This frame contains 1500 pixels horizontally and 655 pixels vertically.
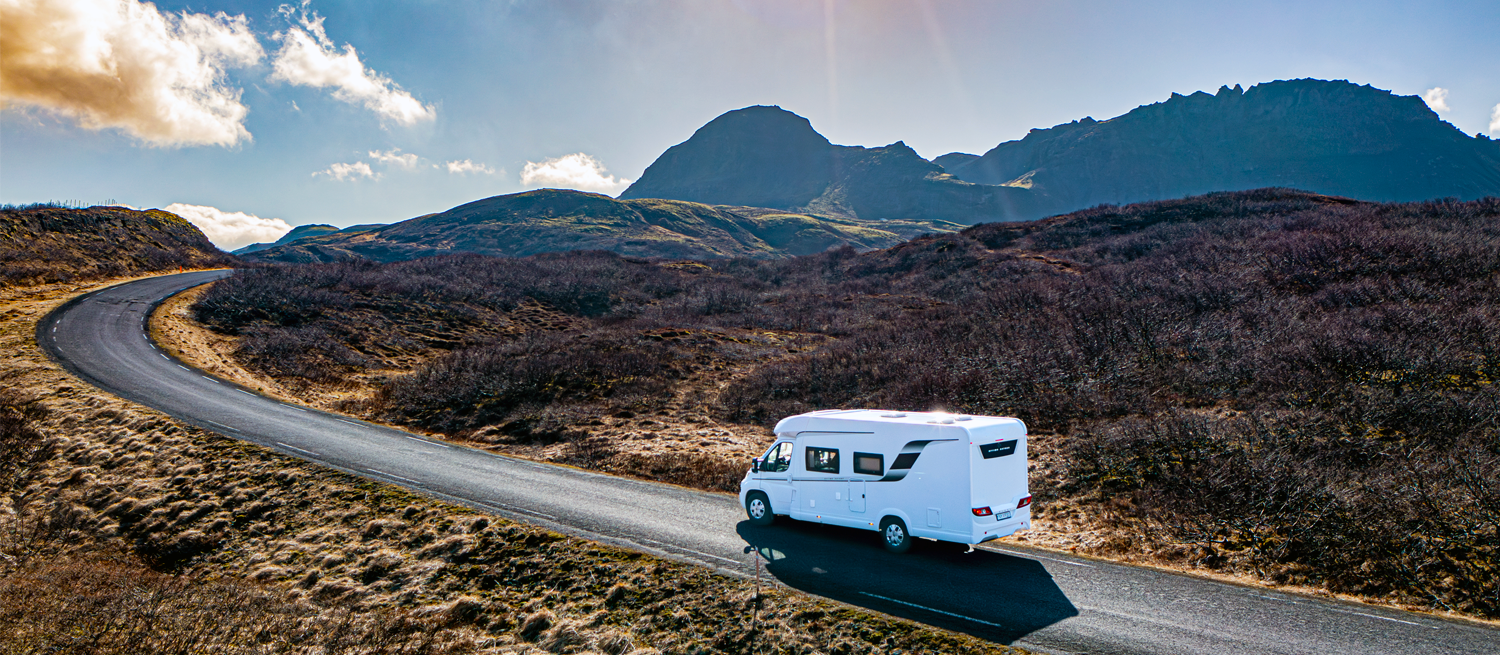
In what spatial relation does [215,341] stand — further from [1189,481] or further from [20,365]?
[1189,481]

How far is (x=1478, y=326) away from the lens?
17766 millimetres

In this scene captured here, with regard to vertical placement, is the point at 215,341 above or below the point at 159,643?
above

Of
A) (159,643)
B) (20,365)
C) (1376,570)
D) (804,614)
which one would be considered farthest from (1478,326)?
(20,365)

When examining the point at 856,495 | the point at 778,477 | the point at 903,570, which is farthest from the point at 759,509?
the point at 903,570

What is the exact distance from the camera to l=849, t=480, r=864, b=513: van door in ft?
40.2

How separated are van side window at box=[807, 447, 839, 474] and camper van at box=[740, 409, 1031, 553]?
0.02 meters

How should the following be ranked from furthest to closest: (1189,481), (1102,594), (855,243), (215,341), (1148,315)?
(855,243) < (215,341) < (1148,315) < (1189,481) < (1102,594)

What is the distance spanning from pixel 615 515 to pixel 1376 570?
540 inches

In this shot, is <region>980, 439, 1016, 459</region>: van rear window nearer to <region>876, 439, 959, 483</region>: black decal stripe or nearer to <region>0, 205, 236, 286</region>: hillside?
<region>876, 439, 959, 483</region>: black decal stripe

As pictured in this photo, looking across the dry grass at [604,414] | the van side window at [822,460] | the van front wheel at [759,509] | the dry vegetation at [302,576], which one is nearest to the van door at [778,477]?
the van front wheel at [759,509]

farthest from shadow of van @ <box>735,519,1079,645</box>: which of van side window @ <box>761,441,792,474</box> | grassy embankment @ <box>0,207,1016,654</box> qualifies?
van side window @ <box>761,441,792,474</box>

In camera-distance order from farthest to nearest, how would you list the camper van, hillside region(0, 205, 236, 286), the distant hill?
the distant hill
hillside region(0, 205, 236, 286)
the camper van

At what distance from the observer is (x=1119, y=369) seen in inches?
866

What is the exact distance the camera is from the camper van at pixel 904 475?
36.2 feet
